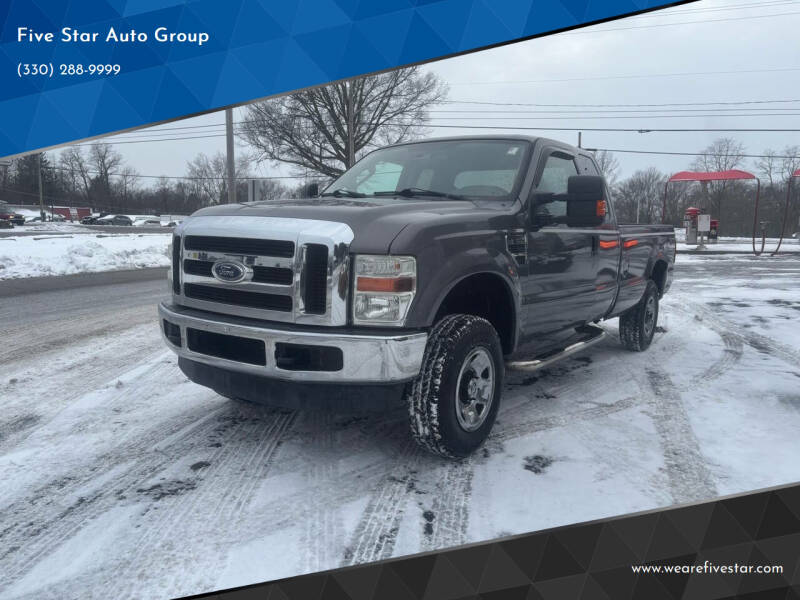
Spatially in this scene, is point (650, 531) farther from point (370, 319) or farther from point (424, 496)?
point (370, 319)

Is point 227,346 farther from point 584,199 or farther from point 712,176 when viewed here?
point 712,176

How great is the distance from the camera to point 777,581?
191cm

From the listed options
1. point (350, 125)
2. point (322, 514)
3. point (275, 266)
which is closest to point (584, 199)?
point (275, 266)

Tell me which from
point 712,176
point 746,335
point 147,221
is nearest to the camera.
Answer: point 746,335

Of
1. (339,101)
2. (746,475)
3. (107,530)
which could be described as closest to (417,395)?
(107,530)

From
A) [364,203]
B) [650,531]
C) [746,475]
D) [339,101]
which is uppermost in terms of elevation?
[339,101]

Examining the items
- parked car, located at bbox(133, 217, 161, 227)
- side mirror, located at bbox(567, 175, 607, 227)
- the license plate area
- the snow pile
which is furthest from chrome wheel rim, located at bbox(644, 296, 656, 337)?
parked car, located at bbox(133, 217, 161, 227)

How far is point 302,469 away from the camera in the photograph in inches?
120

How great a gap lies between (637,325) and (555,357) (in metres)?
2.33

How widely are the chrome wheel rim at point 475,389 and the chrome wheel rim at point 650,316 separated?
11.1ft

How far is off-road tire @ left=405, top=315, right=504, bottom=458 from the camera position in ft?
9.66

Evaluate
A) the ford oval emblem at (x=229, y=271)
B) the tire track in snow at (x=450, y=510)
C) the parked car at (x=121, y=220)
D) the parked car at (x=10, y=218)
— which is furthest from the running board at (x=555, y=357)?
the parked car at (x=121, y=220)

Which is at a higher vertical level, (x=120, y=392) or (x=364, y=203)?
(x=364, y=203)

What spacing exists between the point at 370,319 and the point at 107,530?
145 centimetres
